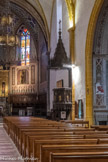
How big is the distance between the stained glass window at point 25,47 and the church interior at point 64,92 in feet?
4.21

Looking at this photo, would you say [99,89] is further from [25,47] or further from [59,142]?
[25,47]

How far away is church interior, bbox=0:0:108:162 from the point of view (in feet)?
12.3

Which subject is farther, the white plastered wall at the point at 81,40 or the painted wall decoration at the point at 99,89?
the white plastered wall at the point at 81,40

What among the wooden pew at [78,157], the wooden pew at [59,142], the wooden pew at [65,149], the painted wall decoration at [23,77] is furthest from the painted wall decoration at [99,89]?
the painted wall decoration at [23,77]

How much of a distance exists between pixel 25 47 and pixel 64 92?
678 inches

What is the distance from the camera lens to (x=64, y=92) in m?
15.8

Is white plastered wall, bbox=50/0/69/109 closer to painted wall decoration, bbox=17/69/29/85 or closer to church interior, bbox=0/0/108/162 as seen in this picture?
church interior, bbox=0/0/108/162

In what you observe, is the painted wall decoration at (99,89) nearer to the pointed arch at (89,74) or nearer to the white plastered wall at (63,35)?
the pointed arch at (89,74)

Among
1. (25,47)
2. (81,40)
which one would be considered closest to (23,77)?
(25,47)

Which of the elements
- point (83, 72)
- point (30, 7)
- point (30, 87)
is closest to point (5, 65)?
point (30, 87)

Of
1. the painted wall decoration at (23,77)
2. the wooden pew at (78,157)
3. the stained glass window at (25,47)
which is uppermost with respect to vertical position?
the stained glass window at (25,47)

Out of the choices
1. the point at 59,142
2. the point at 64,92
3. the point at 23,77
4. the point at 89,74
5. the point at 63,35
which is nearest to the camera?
the point at 59,142

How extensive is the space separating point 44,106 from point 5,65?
24.2 ft

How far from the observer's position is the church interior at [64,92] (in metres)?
3.74
